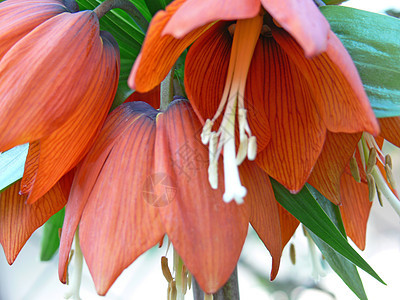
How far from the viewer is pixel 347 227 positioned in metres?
0.53

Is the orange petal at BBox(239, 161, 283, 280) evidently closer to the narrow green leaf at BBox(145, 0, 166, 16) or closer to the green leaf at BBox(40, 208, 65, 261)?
the narrow green leaf at BBox(145, 0, 166, 16)

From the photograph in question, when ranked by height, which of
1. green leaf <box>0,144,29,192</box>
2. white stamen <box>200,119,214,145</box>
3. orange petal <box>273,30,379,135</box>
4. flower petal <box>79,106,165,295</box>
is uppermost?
orange petal <box>273,30,379,135</box>

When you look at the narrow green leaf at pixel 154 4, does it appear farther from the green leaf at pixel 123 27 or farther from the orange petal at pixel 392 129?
the orange petal at pixel 392 129

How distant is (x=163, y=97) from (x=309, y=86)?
0.41 feet

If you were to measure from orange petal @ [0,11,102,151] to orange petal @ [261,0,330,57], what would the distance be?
5.8 inches

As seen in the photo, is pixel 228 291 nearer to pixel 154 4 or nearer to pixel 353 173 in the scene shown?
pixel 353 173

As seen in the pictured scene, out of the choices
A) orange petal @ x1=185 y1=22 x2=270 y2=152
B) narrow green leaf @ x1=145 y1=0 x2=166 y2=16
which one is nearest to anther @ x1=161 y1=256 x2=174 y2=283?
orange petal @ x1=185 y1=22 x2=270 y2=152

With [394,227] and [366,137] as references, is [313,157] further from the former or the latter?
[394,227]

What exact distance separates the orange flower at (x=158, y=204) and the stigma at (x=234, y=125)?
18mm

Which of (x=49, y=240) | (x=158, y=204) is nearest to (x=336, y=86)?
(x=158, y=204)

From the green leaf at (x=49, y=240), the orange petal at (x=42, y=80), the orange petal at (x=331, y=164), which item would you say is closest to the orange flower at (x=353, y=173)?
the orange petal at (x=331, y=164)

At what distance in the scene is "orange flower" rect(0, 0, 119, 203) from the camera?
0.35 meters

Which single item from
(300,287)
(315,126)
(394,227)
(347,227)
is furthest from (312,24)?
(394,227)

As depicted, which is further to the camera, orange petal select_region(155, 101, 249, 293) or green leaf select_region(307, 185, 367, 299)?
green leaf select_region(307, 185, 367, 299)
